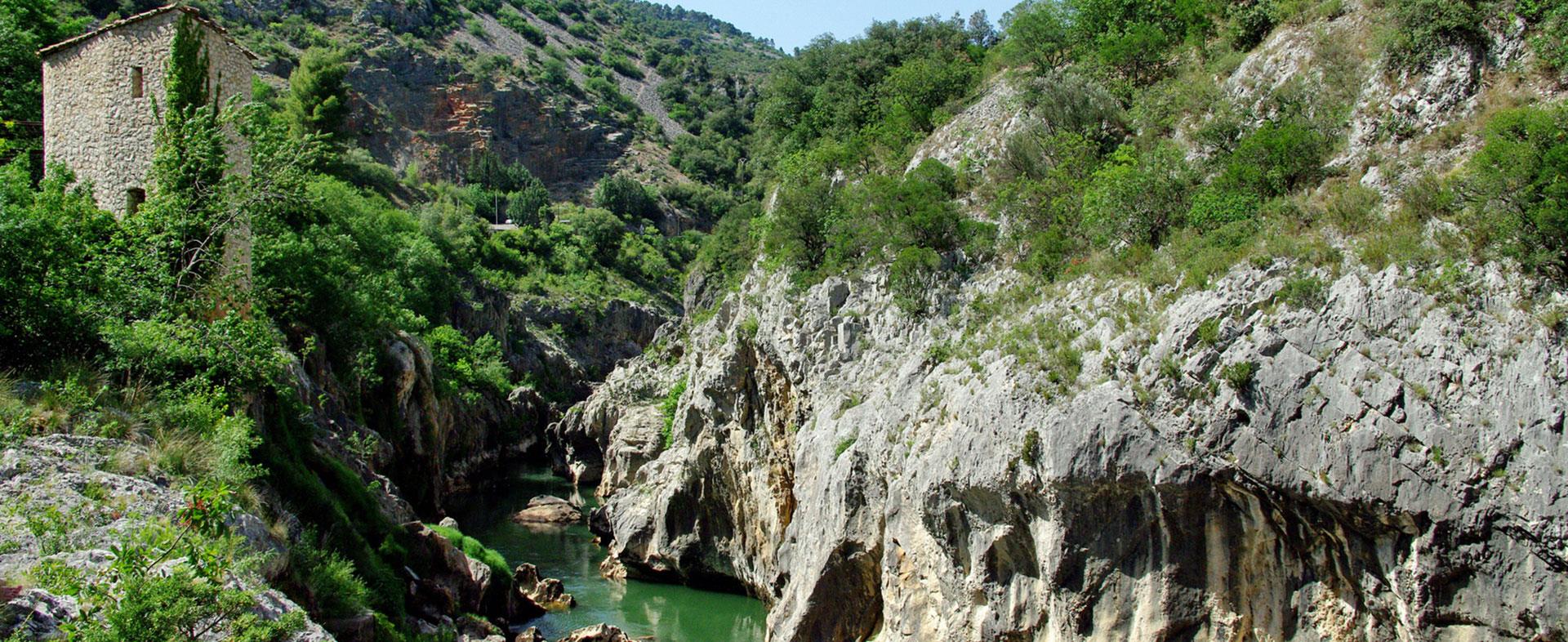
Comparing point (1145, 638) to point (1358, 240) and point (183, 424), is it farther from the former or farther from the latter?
point (183, 424)

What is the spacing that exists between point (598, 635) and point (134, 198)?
49.2 feet

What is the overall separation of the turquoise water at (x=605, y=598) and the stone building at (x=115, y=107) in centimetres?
1581

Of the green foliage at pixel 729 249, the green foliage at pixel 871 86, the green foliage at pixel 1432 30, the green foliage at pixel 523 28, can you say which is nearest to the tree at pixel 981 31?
the green foliage at pixel 871 86

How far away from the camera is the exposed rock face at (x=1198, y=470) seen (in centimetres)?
1348

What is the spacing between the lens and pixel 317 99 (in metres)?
58.5

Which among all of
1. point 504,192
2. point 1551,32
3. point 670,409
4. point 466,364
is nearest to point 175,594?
point 1551,32

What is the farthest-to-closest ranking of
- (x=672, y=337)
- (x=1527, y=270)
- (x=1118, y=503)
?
(x=672, y=337) → (x=1118, y=503) → (x=1527, y=270)

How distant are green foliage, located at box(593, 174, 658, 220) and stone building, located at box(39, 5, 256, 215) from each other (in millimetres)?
68276

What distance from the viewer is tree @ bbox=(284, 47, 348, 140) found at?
5753cm

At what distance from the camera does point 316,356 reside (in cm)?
3012

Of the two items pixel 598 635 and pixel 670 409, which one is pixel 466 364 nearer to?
pixel 670 409

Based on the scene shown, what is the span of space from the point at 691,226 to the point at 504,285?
2602cm

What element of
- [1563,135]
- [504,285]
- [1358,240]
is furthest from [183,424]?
[504,285]

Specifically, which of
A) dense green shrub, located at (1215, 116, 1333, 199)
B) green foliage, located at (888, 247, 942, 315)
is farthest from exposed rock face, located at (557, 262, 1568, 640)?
dense green shrub, located at (1215, 116, 1333, 199)
